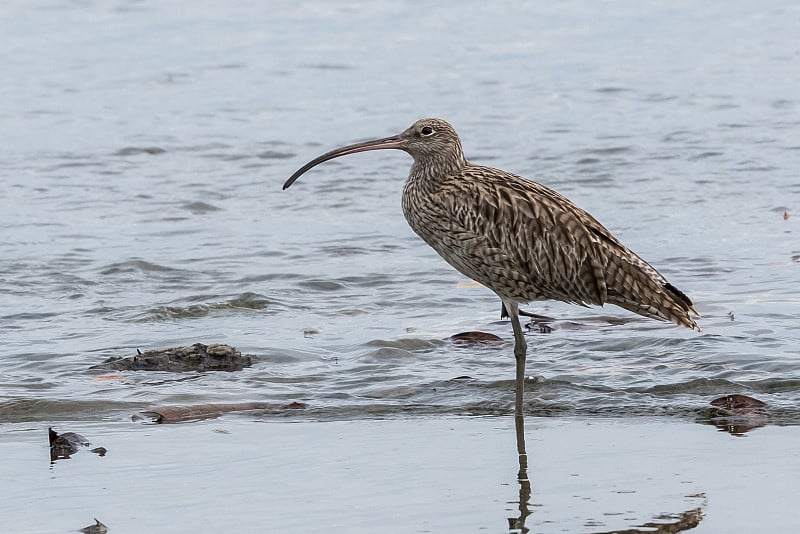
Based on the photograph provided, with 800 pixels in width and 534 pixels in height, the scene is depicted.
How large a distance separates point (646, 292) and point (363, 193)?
20.9 feet

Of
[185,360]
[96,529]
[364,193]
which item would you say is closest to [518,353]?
[185,360]

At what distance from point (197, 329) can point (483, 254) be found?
2.37m

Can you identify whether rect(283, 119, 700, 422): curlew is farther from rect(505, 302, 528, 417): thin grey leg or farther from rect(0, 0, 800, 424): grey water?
rect(0, 0, 800, 424): grey water

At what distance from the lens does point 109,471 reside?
709 centimetres

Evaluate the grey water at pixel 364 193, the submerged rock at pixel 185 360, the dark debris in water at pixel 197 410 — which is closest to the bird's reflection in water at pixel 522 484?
the grey water at pixel 364 193

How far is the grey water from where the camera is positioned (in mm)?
8883

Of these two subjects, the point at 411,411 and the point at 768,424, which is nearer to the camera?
the point at 768,424

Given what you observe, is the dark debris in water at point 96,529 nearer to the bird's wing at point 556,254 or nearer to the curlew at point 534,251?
the curlew at point 534,251

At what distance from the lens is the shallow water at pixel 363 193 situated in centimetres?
888

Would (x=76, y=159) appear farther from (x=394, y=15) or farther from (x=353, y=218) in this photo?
(x=394, y=15)

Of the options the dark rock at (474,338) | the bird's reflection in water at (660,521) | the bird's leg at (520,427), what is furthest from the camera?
the dark rock at (474,338)

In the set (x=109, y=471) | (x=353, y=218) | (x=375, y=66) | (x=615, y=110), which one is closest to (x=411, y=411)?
(x=109, y=471)

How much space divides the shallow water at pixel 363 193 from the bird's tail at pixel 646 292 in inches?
14.3

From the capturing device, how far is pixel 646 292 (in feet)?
27.9
